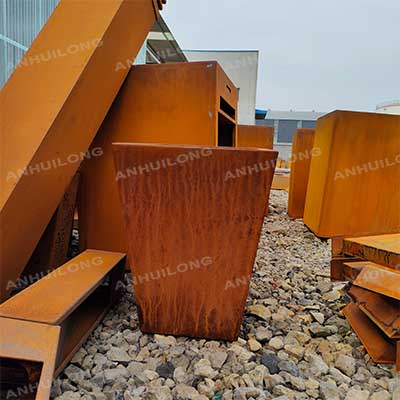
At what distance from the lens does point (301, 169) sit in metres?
4.04

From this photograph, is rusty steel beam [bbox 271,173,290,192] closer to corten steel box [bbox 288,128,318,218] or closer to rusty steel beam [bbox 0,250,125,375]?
corten steel box [bbox 288,128,318,218]

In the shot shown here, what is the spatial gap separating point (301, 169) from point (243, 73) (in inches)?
430

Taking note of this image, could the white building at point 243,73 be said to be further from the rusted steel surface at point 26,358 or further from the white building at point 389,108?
the rusted steel surface at point 26,358

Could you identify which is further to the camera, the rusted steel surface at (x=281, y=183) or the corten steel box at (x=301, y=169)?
the rusted steel surface at (x=281, y=183)

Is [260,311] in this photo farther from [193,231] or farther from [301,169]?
[301,169]

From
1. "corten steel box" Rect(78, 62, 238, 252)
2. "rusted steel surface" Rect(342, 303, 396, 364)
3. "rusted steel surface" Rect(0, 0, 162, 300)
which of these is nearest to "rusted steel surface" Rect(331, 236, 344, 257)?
"rusted steel surface" Rect(342, 303, 396, 364)

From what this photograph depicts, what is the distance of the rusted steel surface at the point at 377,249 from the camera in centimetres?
139

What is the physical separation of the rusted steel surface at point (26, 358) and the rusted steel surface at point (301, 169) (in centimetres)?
357

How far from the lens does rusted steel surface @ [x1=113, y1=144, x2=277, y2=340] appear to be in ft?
3.89

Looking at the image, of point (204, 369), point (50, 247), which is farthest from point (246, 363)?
point (50, 247)

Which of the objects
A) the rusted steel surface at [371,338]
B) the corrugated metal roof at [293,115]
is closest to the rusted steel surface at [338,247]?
the rusted steel surface at [371,338]

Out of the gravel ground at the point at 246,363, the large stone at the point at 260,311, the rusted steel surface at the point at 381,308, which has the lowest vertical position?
the large stone at the point at 260,311

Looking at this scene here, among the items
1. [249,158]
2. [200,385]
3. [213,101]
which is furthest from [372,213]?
[200,385]

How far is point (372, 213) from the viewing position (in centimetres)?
300
